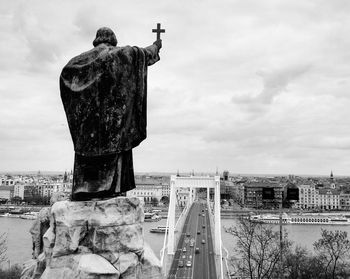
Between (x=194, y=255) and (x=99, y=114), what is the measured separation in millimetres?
19391

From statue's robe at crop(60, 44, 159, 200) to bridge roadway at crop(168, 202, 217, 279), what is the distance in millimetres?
13857

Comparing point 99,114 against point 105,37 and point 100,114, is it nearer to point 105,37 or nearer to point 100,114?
point 100,114

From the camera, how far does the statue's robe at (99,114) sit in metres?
3.61

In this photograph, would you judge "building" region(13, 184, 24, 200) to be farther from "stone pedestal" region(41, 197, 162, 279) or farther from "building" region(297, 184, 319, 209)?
"stone pedestal" region(41, 197, 162, 279)

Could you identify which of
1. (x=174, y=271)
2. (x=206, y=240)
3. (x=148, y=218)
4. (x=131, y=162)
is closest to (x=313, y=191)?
(x=148, y=218)

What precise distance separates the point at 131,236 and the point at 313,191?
65278 millimetres

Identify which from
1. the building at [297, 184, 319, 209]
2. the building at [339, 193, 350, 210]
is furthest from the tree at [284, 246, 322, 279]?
the building at [339, 193, 350, 210]

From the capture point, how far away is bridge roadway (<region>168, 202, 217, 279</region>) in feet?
57.3

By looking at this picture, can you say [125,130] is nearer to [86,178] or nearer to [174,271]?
[86,178]

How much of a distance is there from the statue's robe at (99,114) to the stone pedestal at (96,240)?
0.16 metres

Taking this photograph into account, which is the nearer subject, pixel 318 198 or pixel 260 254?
pixel 260 254

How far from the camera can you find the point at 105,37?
3908 mm

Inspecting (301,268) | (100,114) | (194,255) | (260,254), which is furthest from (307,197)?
(100,114)

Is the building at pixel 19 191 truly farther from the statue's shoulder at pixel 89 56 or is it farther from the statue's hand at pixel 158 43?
the statue's shoulder at pixel 89 56
